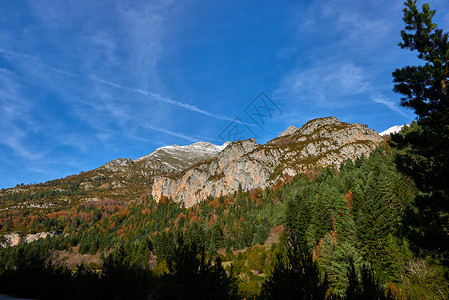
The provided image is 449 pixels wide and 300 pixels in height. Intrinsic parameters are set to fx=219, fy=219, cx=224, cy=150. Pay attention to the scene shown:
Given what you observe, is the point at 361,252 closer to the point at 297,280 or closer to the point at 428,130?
the point at 428,130

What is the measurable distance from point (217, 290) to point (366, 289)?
7.50 m

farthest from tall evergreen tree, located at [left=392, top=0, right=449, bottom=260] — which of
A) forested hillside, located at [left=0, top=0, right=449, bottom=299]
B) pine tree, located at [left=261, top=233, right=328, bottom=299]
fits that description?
pine tree, located at [left=261, top=233, right=328, bottom=299]

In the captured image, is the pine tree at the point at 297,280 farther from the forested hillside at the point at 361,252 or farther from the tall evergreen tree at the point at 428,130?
the tall evergreen tree at the point at 428,130

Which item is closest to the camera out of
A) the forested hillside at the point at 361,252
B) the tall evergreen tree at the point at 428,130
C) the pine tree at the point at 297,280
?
the pine tree at the point at 297,280

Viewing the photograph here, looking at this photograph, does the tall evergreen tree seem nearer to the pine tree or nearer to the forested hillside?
the forested hillside

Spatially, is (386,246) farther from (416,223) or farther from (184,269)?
(184,269)

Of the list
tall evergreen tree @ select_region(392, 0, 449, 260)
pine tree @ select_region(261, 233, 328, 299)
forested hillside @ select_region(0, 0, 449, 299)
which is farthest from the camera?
tall evergreen tree @ select_region(392, 0, 449, 260)

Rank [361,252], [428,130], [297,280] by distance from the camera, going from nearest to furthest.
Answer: [297,280] → [428,130] → [361,252]

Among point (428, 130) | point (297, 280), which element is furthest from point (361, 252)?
point (297, 280)

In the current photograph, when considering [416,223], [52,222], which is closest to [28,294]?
[416,223]

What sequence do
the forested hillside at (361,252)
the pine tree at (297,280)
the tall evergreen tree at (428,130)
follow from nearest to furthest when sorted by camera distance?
the pine tree at (297,280) → the forested hillside at (361,252) → the tall evergreen tree at (428,130)

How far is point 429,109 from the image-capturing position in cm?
1530

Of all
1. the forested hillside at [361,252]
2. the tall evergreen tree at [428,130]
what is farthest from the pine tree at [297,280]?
the tall evergreen tree at [428,130]

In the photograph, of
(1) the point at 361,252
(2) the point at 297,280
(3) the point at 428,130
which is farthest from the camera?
(1) the point at 361,252
